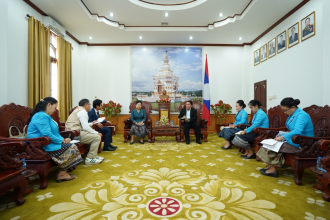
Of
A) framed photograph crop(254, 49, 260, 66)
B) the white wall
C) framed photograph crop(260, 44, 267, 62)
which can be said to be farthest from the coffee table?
framed photograph crop(254, 49, 260, 66)

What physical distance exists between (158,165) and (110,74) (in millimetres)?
5063

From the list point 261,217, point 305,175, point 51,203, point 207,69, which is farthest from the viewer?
point 207,69

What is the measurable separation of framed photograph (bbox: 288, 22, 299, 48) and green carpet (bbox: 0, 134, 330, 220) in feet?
11.2

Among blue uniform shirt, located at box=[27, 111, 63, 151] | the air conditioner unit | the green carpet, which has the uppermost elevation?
the air conditioner unit

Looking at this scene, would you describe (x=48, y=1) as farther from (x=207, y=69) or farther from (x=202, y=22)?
(x=207, y=69)

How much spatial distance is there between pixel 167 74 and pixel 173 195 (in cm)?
555

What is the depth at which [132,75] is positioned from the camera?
7.00m

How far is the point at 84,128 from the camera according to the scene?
326cm

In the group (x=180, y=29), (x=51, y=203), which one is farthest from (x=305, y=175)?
(x=180, y=29)

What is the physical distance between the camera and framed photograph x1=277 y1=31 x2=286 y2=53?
4.89 metres

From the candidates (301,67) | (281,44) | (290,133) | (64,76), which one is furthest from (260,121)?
(64,76)

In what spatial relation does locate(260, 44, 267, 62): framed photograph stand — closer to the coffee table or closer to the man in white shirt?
the coffee table

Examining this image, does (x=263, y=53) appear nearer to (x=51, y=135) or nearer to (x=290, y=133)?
(x=290, y=133)

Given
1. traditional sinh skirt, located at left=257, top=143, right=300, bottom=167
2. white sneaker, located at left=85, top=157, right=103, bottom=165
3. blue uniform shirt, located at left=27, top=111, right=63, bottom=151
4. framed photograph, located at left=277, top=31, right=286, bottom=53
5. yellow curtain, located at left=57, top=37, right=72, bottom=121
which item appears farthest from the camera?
yellow curtain, located at left=57, top=37, right=72, bottom=121
